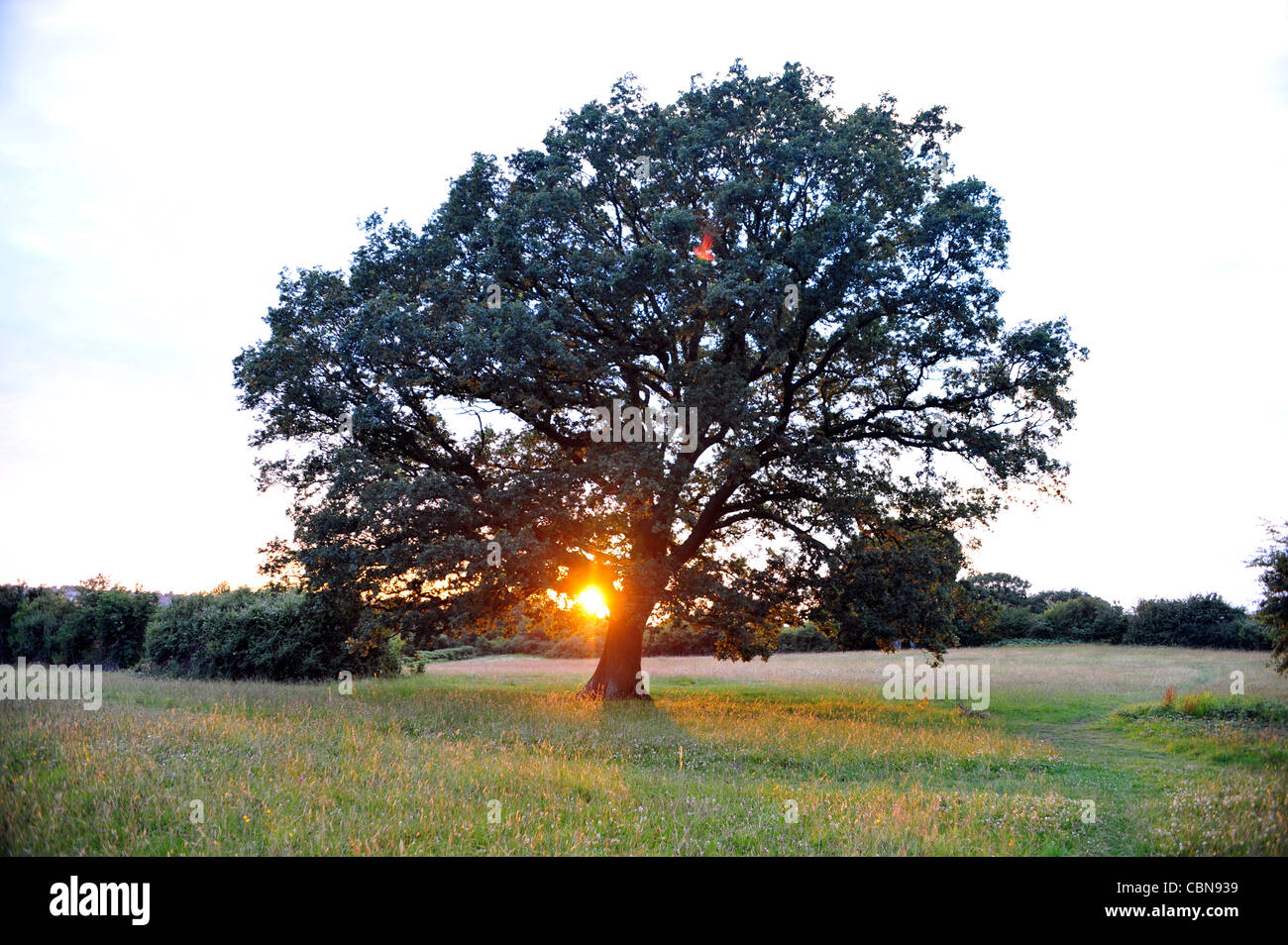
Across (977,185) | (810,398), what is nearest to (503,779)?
(810,398)

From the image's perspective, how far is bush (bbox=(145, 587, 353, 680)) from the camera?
28.1 metres

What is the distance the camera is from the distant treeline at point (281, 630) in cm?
2328

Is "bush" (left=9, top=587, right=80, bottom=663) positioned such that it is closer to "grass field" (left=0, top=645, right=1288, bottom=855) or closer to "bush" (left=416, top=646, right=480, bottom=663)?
"bush" (left=416, top=646, right=480, bottom=663)

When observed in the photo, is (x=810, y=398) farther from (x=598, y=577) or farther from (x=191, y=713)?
(x=191, y=713)

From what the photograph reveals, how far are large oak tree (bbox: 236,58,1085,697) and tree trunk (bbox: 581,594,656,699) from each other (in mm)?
110

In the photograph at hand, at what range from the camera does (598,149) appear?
2089cm

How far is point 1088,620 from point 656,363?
50.7 metres

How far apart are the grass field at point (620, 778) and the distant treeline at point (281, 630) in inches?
136

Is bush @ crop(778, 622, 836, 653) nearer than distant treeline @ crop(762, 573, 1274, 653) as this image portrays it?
No

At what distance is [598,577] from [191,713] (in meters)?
10.2

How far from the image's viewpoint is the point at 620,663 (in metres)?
22.4

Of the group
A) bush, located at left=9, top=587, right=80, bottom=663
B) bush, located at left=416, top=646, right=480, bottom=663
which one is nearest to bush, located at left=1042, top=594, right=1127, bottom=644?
bush, located at left=416, top=646, right=480, bottom=663
